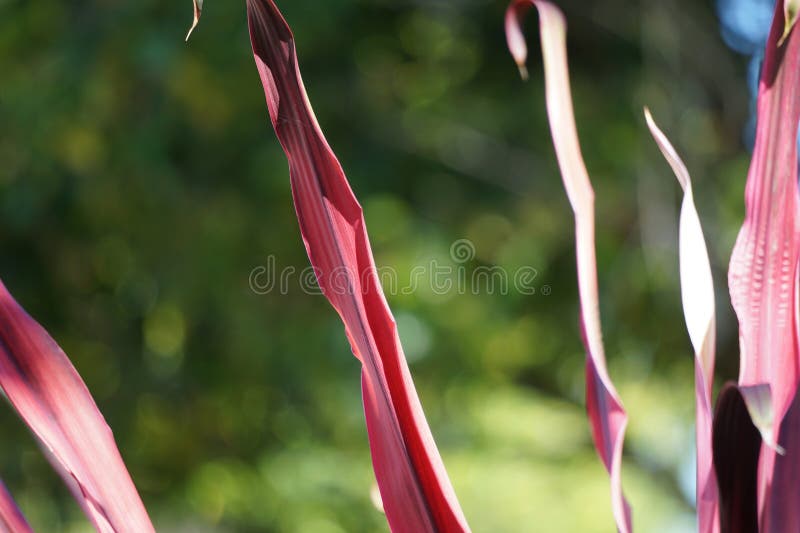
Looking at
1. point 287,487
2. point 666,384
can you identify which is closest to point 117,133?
point 287,487

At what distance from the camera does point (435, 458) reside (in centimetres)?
26

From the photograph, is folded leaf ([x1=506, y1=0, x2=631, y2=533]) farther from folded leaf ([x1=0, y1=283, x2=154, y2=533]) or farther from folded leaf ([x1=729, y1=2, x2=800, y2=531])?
folded leaf ([x1=0, y1=283, x2=154, y2=533])

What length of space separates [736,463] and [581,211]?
11 centimetres

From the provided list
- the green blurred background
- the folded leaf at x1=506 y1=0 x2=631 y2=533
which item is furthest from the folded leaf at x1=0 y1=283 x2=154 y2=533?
the green blurred background

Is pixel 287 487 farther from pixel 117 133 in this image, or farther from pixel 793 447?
pixel 793 447

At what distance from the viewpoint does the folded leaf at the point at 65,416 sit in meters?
0.26

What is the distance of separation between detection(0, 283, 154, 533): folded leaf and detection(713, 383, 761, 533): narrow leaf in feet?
0.57

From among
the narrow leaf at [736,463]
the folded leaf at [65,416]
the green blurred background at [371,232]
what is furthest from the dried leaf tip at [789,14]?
the green blurred background at [371,232]

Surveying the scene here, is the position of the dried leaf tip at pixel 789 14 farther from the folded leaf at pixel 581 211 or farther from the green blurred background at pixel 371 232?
the green blurred background at pixel 371 232

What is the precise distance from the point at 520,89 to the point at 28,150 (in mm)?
963

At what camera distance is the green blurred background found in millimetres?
1562

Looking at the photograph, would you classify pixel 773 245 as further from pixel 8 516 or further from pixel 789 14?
pixel 8 516

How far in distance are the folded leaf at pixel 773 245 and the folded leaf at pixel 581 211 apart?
0.18ft

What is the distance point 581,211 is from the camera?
12.9 inches
